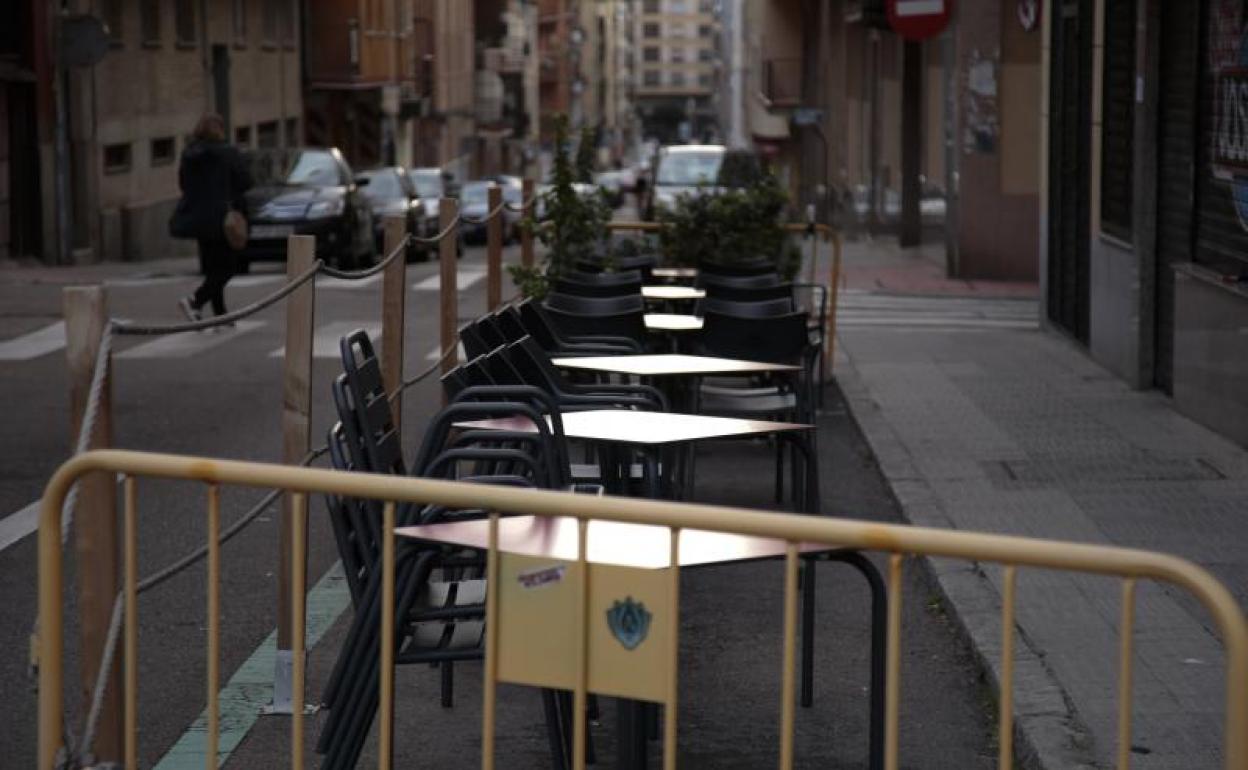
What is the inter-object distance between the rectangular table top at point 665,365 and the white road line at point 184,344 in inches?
290

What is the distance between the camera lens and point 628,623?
4191 mm

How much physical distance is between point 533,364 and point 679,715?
1817 mm

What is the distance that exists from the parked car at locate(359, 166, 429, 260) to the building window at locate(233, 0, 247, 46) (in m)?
8.83

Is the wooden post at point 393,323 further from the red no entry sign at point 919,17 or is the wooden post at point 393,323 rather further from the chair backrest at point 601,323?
the red no entry sign at point 919,17

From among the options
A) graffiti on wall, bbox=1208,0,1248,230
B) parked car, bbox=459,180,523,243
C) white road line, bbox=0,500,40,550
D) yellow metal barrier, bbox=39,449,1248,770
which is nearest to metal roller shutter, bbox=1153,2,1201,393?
graffiti on wall, bbox=1208,0,1248,230

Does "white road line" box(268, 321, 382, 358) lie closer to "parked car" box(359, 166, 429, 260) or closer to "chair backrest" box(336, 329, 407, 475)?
"chair backrest" box(336, 329, 407, 475)

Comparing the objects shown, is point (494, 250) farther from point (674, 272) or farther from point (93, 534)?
point (93, 534)

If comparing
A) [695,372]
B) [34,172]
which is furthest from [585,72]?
[695,372]

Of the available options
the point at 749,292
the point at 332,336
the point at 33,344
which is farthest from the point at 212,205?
the point at 749,292

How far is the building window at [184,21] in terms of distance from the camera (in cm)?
3934

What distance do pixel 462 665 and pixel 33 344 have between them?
1133 cm

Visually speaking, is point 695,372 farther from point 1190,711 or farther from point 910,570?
point 1190,711

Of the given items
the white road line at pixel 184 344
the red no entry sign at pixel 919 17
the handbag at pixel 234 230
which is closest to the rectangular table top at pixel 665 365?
the white road line at pixel 184 344

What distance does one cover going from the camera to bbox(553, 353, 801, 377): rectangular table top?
9.19m
